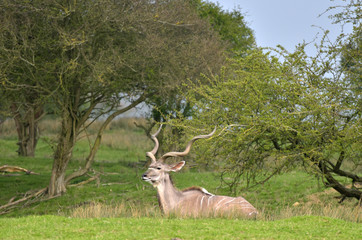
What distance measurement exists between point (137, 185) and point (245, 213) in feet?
A: 34.2

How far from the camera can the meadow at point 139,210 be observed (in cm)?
1014

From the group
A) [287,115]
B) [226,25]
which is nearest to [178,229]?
[287,115]

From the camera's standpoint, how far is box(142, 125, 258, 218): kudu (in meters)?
12.4

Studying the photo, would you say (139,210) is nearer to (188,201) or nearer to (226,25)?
(188,201)

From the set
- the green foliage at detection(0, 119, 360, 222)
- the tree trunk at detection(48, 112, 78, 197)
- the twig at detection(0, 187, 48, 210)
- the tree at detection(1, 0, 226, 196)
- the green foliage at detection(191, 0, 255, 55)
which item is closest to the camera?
the green foliage at detection(0, 119, 360, 222)

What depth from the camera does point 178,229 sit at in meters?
10.3

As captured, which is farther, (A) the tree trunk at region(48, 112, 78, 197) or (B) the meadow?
(A) the tree trunk at region(48, 112, 78, 197)

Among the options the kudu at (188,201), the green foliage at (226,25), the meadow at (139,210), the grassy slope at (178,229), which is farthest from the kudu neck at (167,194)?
the green foliage at (226,25)

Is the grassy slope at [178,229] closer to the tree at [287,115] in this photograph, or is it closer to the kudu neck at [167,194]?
the kudu neck at [167,194]

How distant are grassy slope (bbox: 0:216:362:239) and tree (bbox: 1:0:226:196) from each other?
7643mm

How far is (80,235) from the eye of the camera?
32.4 feet

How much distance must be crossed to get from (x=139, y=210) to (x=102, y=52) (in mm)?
6417


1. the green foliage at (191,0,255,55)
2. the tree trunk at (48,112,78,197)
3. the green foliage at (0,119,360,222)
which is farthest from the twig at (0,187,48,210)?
the green foliage at (191,0,255,55)

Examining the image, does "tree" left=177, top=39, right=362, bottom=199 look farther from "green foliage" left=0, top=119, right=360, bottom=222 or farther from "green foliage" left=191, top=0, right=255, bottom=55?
"green foliage" left=191, top=0, right=255, bottom=55
